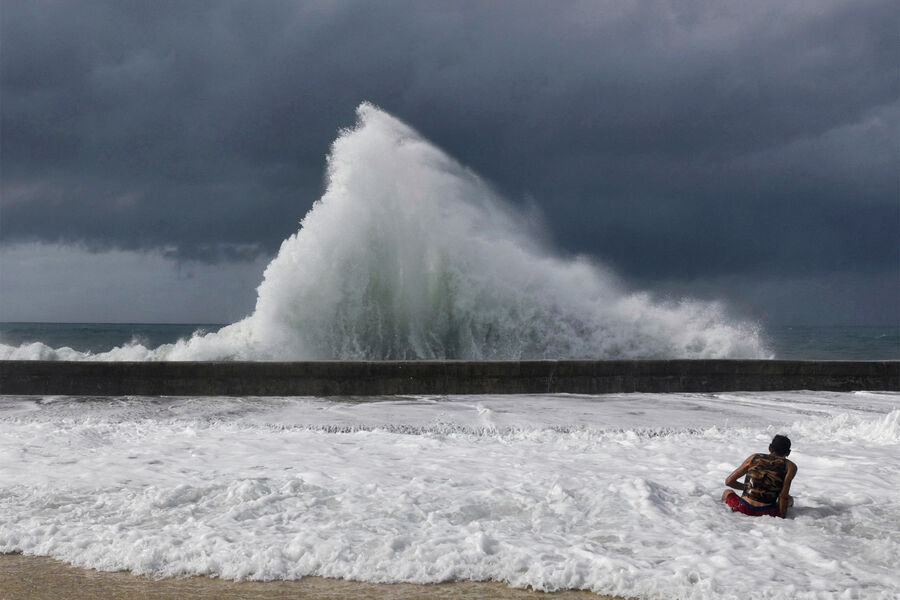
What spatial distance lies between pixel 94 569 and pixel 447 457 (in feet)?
10.5

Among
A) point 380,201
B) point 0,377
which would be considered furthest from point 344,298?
point 0,377

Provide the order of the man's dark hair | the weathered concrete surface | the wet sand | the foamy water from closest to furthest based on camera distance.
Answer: the wet sand, the foamy water, the man's dark hair, the weathered concrete surface

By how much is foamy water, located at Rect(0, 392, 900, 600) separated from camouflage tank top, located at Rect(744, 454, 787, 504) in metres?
0.19

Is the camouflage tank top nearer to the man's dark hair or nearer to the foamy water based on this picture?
the man's dark hair

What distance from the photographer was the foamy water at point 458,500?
3.49m

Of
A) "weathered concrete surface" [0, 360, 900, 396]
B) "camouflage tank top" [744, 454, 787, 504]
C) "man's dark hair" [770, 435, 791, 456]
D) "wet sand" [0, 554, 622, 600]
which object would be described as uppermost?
"weathered concrete surface" [0, 360, 900, 396]

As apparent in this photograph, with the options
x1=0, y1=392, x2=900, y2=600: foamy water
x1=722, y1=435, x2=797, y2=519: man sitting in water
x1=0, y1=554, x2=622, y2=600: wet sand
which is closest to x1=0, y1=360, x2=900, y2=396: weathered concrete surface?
x1=0, y1=392, x2=900, y2=600: foamy water

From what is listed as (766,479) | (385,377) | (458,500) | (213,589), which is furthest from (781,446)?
(385,377)

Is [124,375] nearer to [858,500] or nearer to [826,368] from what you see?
[858,500]

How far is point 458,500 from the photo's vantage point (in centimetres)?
470

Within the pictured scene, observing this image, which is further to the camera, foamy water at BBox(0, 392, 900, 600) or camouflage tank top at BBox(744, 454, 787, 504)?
camouflage tank top at BBox(744, 454, 787, 504)

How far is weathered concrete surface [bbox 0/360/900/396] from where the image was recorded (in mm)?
10273

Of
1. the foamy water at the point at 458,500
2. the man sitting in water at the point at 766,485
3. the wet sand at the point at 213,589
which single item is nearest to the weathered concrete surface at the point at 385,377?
the foamy water at the point at 458,500

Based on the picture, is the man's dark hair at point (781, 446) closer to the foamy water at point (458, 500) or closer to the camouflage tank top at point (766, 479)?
the camouflage tank top at point (766, 479)
